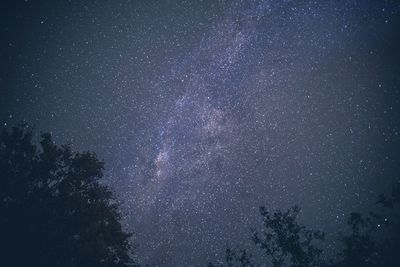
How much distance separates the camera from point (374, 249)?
1385 inches

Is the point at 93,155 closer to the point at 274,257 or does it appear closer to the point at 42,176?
the point at 42,176

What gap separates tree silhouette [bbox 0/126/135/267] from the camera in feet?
39.7

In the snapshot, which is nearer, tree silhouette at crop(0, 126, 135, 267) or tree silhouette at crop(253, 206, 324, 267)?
tree silhouette at crop(0, 126, 135, 267)

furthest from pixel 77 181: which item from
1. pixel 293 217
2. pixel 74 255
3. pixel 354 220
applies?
pixel 354 220

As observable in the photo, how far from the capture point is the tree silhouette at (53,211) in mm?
12094

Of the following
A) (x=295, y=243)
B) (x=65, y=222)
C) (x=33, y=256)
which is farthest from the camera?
(x=295, y=243)

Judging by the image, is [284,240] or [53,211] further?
[284,240]

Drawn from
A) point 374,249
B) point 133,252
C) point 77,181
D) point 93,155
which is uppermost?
point 93,155

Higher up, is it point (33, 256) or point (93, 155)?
point (93, 155)

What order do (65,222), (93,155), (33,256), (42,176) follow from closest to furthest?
(33,256) < (65,222) < (42,176) < (93,155)

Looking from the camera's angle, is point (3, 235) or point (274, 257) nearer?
point (3, 235)

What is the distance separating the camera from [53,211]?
501 inches

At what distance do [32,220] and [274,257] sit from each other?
2560cm

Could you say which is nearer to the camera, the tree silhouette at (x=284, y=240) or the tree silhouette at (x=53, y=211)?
the tree silhouette at (x=53, y=211)
